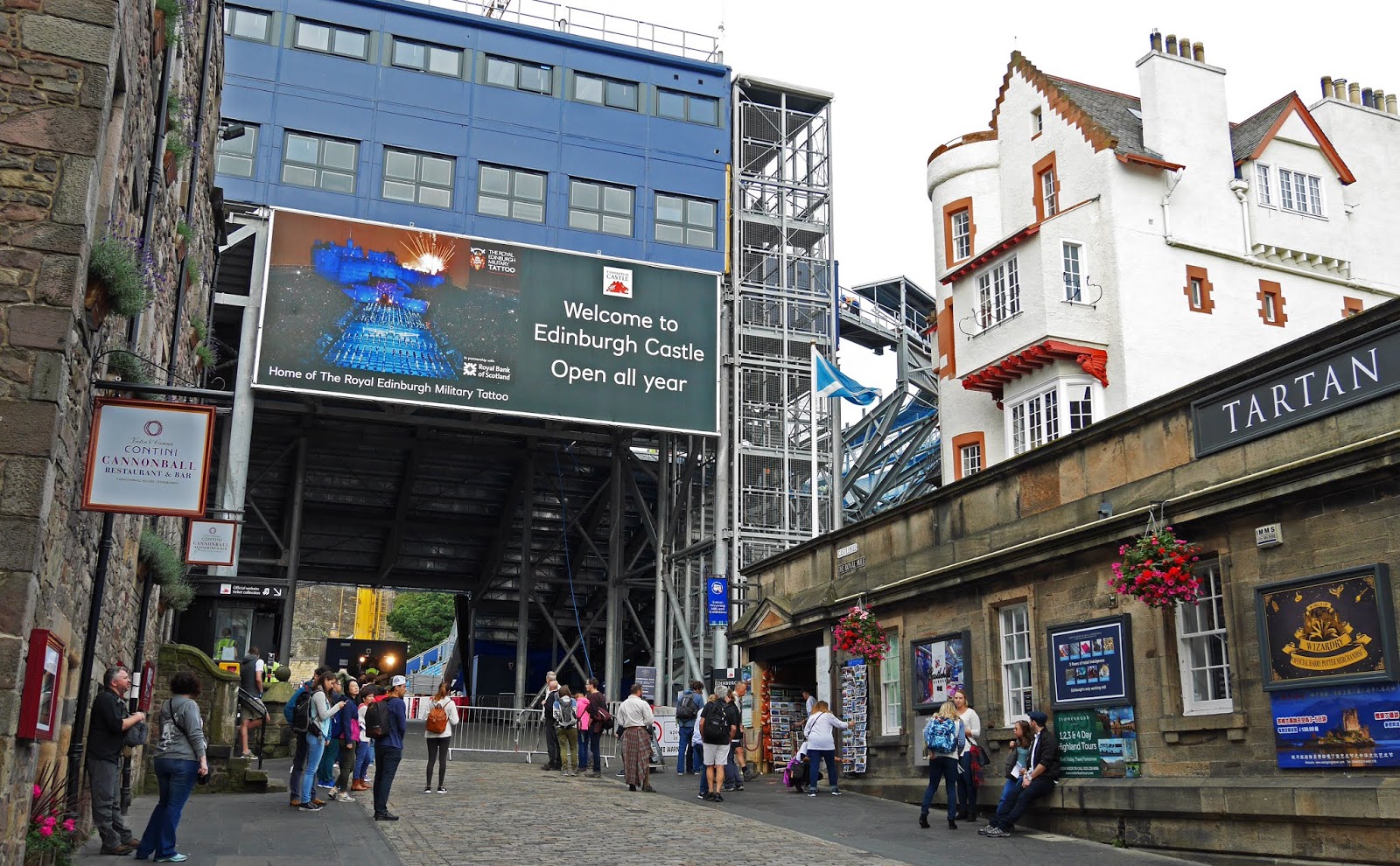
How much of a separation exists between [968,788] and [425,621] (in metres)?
73.5

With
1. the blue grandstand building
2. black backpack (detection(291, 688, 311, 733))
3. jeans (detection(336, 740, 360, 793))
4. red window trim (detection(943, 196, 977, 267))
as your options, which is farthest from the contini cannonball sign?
the blue grandstand building

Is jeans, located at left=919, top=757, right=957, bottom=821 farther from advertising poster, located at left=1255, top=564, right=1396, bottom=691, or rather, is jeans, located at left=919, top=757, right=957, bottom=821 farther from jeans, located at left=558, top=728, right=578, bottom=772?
jeans, located at left=558, top=728, right=578, bottom=772

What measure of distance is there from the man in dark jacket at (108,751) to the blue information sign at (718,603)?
21817 millimetres

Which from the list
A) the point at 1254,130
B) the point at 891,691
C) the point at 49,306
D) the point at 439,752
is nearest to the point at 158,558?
the point at 439,752

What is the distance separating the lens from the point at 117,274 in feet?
31.5

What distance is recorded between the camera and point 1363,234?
28.5 meters

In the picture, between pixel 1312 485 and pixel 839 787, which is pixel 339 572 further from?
pixel 1312 485

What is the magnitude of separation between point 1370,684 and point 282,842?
1022cm

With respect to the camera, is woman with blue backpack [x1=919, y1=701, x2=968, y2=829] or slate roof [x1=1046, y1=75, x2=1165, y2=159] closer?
woman with blue backpack [x1=919, y1=701, x2=968, y2=829]

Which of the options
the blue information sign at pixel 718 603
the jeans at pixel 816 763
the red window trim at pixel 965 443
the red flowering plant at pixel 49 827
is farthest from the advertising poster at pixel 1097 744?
the blue information sign at pixel 718 603

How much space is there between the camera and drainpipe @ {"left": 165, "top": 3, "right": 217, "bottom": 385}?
17.3 m

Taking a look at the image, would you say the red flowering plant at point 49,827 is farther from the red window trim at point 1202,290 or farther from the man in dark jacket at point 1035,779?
the red window trim at point 1202,290

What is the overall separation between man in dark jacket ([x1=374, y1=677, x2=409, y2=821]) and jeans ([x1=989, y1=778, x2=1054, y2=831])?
6.89 metres

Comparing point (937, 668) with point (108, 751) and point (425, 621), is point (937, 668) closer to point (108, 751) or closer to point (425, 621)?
point (108, 751)
